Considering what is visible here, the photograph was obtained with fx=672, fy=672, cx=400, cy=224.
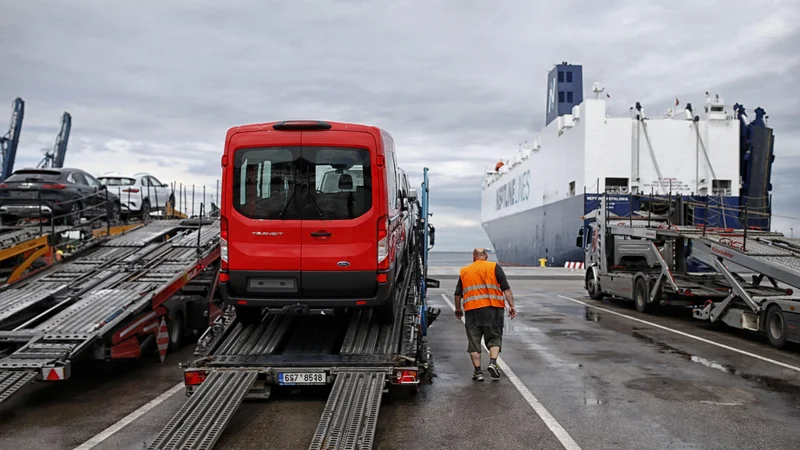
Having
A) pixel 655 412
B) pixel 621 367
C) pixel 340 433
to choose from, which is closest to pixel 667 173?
pixel 621 367

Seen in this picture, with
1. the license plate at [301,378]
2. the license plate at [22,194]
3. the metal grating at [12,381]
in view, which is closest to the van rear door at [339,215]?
the license plate at [301,378]

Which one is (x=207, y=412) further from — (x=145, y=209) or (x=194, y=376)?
(x=145, y=209)

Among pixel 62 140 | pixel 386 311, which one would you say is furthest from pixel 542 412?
pixel 62 140

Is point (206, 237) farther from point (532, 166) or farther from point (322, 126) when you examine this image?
point (532, 166)

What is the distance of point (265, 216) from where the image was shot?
7.45 meters

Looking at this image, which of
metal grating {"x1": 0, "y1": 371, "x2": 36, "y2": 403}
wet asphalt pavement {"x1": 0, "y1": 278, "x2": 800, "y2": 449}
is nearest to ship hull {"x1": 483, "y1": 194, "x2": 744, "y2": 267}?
wet asphalt pavement {"x1": 0, "y1": 278, "x2": 800, "y2": 449}

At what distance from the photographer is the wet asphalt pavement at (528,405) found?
5.92 m

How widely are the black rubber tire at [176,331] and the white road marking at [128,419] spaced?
6.86ft

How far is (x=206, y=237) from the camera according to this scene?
40.3ft

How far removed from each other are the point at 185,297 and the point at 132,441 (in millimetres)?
5133

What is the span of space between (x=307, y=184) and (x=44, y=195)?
9.40 m

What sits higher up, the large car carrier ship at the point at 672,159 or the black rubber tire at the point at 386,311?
the large car carrier ship at the point at 672,159

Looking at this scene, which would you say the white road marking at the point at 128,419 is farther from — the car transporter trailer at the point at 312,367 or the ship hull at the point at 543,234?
the ship hull at the point at 543,234

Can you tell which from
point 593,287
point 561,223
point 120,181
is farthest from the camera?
point 561,223
